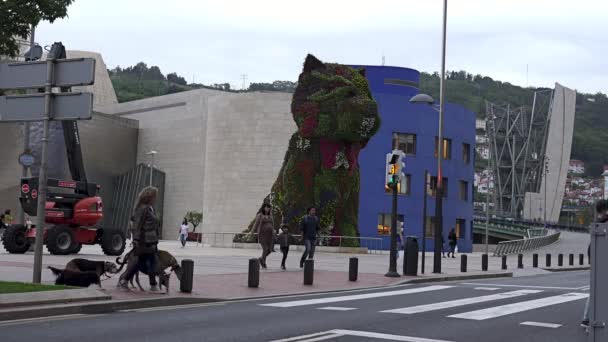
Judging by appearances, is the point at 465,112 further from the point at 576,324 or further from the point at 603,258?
the point at 603,258

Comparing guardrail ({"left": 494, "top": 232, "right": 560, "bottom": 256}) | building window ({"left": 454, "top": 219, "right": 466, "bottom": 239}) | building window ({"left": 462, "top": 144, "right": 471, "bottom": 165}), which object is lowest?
guardrail ({"left": 494, "top": 232, "right": 560, "bottom": 256})

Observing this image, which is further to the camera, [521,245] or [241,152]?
[241,152]

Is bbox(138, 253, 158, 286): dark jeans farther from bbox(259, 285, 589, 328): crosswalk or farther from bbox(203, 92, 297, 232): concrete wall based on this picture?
bbox(203, 92, 297, 232): concrete wall

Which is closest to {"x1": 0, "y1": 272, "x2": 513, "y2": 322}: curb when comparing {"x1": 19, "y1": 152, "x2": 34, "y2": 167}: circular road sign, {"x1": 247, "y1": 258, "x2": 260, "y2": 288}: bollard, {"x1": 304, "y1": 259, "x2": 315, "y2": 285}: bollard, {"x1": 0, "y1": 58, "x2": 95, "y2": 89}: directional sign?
{"x1": 247, "y1": 258, "x2": 260, "y2": 288}: bollard

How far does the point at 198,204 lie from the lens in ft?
237

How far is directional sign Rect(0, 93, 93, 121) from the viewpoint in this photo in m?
12.2

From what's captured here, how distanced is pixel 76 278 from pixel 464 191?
53.2m

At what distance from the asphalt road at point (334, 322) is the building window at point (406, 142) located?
139ft

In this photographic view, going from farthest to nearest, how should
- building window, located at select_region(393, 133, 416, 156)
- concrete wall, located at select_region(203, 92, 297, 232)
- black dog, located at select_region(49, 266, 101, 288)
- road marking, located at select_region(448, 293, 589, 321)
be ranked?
concrete wall, located at select_region(203, 92, 297, 232)
building window, located at select_region(393, 133, 416, 156)
black dog, located at select_region(49, 266, 101, 288)
road marking, located at select_region(448, 293, 589, 321)

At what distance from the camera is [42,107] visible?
41.3 feet

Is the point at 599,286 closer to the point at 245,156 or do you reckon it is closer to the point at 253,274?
the point at 253,274

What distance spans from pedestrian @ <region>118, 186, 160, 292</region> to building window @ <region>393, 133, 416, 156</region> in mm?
45120

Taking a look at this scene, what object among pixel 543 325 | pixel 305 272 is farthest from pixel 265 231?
pixel 543 325

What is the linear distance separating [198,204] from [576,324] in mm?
62363
